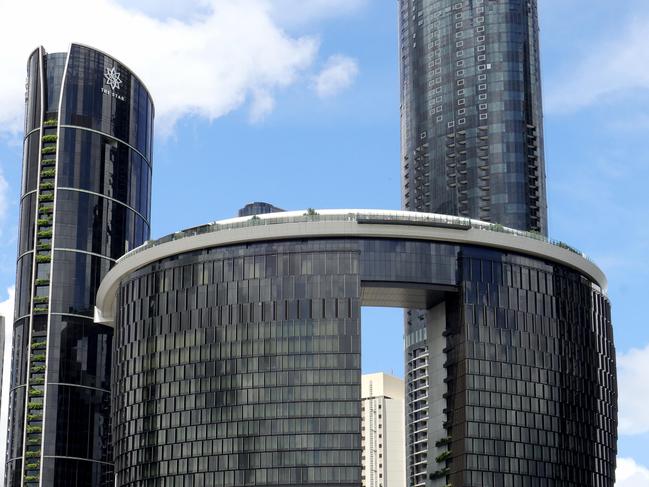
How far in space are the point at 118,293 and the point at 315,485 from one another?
146 feet

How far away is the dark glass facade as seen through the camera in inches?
6068

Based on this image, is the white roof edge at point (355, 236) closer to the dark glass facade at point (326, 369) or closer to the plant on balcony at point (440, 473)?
the dark glass facade at point (326, 369)

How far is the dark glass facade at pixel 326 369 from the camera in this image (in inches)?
6068

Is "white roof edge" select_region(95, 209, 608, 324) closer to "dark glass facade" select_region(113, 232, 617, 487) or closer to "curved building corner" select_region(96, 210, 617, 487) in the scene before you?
"curved building corner" select_region(96, 210, 617, 487)

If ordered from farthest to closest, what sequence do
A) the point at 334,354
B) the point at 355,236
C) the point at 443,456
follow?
the point at 355,236
the point at 443,456
the point at 334,354

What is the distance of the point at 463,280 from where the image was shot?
528 feet

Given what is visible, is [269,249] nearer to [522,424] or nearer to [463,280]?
[463,280]

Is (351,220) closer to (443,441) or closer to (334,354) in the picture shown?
(334,354)

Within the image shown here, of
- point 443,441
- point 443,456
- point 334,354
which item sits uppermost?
point 334,354

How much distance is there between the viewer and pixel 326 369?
154875 mm

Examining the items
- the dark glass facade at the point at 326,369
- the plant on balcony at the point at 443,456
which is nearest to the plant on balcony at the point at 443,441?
the dark glass facade at the point at 326,369

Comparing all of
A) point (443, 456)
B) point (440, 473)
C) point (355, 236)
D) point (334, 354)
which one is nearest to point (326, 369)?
point (334, 354)

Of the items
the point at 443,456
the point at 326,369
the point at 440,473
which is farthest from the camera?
the point at 443,456

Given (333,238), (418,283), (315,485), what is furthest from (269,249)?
(315,485)
